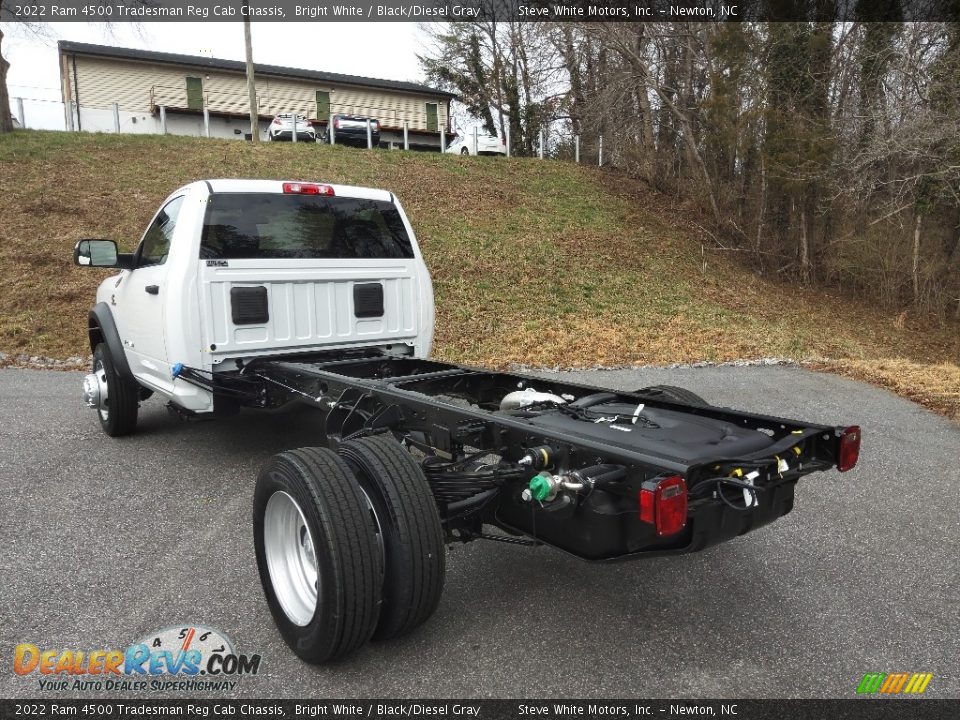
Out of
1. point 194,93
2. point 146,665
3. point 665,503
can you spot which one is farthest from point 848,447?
point 194,93

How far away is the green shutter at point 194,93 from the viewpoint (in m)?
31.4

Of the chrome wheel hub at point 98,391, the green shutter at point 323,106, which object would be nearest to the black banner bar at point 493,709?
the chrome wheel hub at point 98,391

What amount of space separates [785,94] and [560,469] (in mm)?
18606

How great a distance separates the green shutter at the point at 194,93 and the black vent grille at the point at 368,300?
30459mm

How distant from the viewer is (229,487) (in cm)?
482

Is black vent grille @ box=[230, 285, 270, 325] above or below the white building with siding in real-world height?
below

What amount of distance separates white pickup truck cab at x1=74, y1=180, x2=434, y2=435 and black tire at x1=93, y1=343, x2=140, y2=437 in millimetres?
11

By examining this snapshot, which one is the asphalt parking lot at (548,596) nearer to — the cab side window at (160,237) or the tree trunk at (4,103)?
the cab side window at (160,237)

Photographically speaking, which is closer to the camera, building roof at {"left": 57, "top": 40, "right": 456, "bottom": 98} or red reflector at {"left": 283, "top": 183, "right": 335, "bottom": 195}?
red reflector at {"left": 283, "top": 183, "right": 335, "bottom": 195}

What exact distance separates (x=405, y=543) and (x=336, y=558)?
26cm

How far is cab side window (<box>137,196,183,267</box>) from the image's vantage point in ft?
16.7

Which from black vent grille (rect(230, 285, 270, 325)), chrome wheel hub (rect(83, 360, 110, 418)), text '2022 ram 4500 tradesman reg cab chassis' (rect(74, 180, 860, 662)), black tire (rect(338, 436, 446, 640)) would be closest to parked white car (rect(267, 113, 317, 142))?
chrome wheel hub (rect(83, 360, 110, 418))

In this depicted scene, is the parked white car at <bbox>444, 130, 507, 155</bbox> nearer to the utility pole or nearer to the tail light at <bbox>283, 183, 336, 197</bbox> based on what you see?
the utility pole

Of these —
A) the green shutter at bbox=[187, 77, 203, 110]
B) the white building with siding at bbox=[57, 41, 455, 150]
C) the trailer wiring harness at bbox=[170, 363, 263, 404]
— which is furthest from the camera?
the green shutter at bbox=[187, 77, 203, 110]
